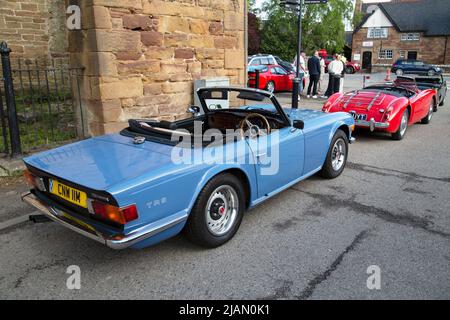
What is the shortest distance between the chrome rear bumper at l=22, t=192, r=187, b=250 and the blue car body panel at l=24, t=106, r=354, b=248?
0.07 ft

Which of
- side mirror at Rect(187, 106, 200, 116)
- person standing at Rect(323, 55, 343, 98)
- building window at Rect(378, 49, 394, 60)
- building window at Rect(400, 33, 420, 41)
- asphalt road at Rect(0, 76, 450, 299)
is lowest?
asphalt road at Rect(0, 76, 450, 299)

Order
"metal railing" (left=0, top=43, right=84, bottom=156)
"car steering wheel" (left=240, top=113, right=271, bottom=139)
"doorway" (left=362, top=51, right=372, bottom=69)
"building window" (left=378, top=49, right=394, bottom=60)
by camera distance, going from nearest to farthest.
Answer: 1. "car steering wheel" (left=240, top=113, right=271, bottom=139)
2. "metal railing" (left=0, top=43, right=84, bottom=156)
3. "building window" (left=378, top=49, right=394, bottom=60)
4. "doorway" (left=362, top=51, right=372, bottom=69)

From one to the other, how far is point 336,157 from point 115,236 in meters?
3.40

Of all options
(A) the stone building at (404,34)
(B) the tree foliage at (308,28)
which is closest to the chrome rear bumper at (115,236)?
(B) the tree foliage at (308,28)

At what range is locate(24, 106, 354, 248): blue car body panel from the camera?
2.56m

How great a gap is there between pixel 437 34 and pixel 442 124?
127 feet

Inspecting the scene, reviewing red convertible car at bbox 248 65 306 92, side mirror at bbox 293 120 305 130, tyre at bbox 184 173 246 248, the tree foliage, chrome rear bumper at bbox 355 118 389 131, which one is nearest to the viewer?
tyre at bbox 184 173 246 248

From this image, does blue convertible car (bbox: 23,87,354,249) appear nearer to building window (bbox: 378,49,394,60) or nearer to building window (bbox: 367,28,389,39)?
building window (bbox: 378,49,394,60)

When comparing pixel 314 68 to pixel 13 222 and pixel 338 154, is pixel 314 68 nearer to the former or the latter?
pixel 338 154

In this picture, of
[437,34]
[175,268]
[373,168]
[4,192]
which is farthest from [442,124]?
[437,34]

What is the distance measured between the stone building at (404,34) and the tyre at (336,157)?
4297 cm

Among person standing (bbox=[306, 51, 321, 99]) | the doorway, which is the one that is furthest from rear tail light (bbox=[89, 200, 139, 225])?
the doorway

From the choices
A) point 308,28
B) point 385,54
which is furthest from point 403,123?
point 385,54

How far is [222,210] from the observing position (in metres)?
3.24
